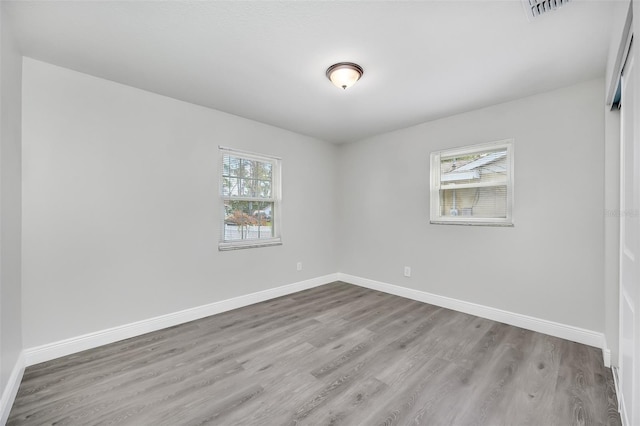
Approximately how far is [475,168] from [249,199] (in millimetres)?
2981

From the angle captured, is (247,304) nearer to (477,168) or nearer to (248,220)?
(248,220)

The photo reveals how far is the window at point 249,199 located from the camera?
353cm

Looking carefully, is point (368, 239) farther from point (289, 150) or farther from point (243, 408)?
point (243, 408)

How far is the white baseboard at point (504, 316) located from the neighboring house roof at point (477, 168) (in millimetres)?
1587

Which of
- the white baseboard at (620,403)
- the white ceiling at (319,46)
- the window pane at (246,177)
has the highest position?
the white ceiling at (319,46)

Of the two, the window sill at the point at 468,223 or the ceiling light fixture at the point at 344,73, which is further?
the window sill at the point at 468,223

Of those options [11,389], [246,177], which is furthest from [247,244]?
[11,389]

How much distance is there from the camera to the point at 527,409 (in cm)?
173

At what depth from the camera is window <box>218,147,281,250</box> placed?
11.6ft

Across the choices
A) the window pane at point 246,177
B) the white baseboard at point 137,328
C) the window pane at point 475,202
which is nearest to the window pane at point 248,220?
the window pane at point 246,177

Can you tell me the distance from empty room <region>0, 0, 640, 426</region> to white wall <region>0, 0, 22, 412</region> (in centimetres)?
3

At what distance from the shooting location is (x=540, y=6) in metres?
1.65

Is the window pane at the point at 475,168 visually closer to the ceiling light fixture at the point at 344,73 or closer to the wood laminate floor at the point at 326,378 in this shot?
the wood laminate floor at the point at 326,378

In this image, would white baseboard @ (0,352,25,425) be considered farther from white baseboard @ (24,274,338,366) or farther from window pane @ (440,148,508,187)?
window pane @ (440,148,508,187)
